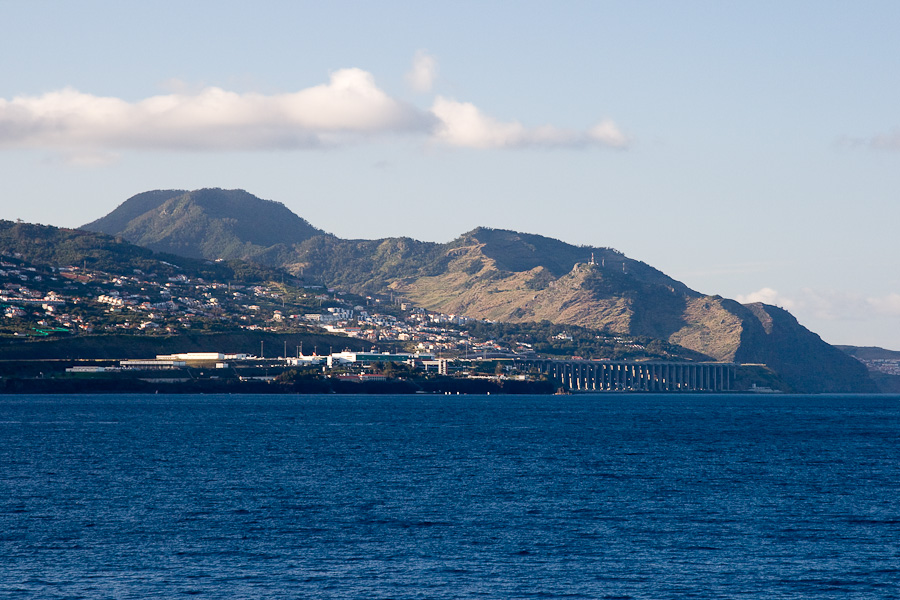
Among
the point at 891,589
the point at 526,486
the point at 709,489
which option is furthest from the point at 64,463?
the point at 891,589

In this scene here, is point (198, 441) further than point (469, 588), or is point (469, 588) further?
point (198, 441)

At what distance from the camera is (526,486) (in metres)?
80.2

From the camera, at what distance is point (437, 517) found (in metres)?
64.6

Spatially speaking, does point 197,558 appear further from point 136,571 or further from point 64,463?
point 64,463

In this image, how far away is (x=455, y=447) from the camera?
111938 millimetres

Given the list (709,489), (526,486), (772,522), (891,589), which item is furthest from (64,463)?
(891,589)

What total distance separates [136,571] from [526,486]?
120ft

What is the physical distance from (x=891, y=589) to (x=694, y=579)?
7.92 meters

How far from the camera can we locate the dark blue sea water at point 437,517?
4791 cm

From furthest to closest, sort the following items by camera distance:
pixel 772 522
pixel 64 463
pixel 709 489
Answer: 1. pixel 64 463
2. pixel 709 489
3. pixel 772 522

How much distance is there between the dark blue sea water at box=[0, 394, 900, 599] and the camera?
4791 cm

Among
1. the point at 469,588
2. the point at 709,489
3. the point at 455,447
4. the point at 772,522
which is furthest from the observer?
the point at 455,447

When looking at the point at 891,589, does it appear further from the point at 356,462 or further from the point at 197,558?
the point at 356,462

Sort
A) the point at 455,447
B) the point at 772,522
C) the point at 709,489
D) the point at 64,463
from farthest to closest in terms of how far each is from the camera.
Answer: the point at 455,447 < the point at 64,463 < the point at 709,489 < the point at 772,522
